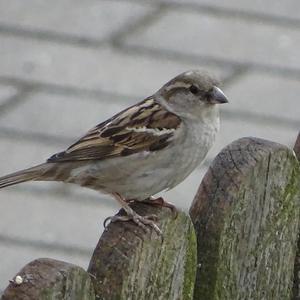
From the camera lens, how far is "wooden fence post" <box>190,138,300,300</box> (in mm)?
2695

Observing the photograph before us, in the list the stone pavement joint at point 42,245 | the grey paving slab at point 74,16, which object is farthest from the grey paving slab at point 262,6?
the stone pavement joint at point 42,245

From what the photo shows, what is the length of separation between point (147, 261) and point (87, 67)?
11.8 feet

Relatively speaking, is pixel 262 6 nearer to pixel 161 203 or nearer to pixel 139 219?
pixel 161 203

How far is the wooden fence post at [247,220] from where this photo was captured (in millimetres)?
2695

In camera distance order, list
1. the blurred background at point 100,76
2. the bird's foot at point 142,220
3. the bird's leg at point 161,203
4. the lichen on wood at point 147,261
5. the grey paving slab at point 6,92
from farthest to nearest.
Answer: the grey paving slab at point 6,92 < the blurred background at point 100,76 < the bird's leg at point 161,203 < the bird's foot at point 142,220 < the lichen on wood at point 147,261

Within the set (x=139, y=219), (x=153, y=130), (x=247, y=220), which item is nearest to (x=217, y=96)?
(x=153, y=130)

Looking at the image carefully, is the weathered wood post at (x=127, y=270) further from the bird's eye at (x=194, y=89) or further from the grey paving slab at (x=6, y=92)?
the grey paving slab at (x=6, y=92)

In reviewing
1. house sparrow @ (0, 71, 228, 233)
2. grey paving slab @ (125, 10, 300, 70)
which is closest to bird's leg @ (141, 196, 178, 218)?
house sparrow @ (0, 71, 228, 233)

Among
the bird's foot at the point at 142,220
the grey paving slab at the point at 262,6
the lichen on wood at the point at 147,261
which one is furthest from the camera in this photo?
the grey paving slab at the point at 262,6

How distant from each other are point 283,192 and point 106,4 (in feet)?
12.7

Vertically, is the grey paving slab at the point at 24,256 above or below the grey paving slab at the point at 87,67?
below

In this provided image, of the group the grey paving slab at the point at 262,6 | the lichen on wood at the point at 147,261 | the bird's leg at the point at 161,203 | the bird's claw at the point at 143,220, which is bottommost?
the lichen on wood at the point at 147,261

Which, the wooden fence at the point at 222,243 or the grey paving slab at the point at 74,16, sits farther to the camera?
the grey paving slab at the point at 74,16

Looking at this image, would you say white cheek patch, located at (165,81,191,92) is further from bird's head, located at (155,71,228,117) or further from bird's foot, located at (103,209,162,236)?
bird's foot, located at (103,209,162,236)
